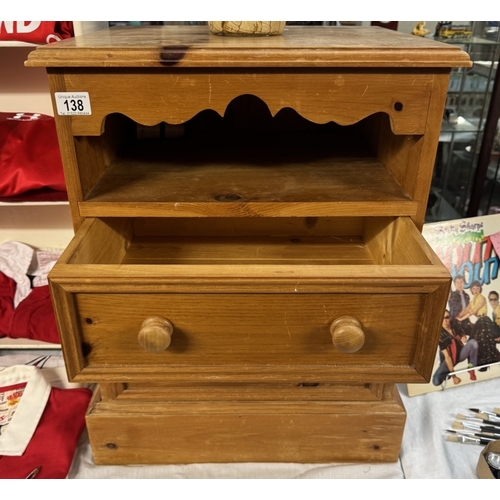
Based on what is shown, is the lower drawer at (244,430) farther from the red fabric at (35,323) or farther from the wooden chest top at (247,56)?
the wooden chest top at (247,56)

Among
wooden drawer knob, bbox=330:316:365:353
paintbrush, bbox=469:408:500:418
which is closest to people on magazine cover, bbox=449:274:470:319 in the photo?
paintbrush, bbox=469:408:500:418

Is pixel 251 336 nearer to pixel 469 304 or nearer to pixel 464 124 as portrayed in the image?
pixel 469 304

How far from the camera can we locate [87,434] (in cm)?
97

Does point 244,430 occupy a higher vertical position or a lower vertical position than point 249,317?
lower

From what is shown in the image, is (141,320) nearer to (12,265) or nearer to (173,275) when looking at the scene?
(173,275)

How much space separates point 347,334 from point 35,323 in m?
0.79

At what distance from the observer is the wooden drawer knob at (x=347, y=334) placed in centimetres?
69

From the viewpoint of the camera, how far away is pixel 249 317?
2.33ft

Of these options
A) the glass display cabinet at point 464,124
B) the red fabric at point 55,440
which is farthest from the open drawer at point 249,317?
the glass display cabinet at point 464,124

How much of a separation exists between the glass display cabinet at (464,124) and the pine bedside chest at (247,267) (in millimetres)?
678

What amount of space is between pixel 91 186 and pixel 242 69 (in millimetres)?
328

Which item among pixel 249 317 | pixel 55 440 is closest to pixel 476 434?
pixel 249 317

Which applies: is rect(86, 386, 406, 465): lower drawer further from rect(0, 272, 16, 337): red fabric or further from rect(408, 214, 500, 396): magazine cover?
rect(0, 272, 16, 337): red fabric

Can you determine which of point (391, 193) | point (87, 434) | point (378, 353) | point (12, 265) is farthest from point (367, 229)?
point (12, 265)
